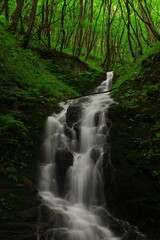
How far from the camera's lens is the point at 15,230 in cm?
421

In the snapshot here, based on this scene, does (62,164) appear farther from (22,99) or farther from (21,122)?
(22,99)

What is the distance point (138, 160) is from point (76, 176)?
1.93m

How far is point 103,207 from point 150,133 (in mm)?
2640

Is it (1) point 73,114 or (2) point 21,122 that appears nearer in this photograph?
(2) point 21,122

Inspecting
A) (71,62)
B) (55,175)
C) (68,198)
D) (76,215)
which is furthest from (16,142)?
(71,62)

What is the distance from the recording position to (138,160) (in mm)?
6133

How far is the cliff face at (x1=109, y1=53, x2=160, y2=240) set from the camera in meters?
5.36

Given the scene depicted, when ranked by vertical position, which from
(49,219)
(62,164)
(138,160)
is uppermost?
(138,160)

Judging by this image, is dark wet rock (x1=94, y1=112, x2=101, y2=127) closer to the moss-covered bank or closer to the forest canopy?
the moss-covered bank

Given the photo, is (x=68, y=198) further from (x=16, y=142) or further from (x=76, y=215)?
(x=16, y=142)

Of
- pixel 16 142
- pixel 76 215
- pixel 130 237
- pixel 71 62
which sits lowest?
pixel 130 237

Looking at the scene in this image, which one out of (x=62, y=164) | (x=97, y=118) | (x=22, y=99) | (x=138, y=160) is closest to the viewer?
(x=138, y=160)

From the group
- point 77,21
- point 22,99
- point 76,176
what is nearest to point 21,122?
point 22,99

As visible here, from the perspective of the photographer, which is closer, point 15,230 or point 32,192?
point 15,230
